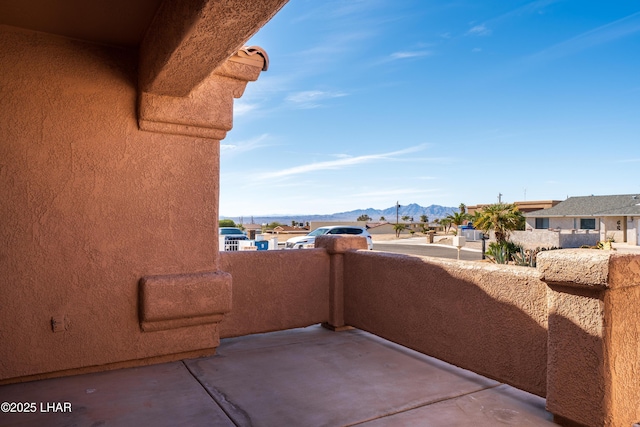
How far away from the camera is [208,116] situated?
15.2ft

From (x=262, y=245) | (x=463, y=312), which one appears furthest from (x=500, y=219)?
(x=463, y=312)

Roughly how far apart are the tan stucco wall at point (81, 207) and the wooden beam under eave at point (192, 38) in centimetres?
58

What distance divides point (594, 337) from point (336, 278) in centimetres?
353

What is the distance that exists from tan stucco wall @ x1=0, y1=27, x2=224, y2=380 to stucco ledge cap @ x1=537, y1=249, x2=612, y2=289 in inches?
138

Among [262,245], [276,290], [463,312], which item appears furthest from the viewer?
[262,245]

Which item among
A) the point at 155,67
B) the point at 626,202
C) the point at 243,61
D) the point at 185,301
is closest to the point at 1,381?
the point at 185,301

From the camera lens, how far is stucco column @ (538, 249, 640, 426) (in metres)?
2.82

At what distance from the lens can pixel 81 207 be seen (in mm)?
4105

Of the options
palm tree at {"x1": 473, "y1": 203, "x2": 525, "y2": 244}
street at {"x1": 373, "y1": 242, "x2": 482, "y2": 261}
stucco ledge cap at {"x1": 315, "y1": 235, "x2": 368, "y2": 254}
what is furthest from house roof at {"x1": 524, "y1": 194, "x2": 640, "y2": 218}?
stucco ledge cap at {"x1": 315, "y1": 235, "x2": 368, "y2": 254}

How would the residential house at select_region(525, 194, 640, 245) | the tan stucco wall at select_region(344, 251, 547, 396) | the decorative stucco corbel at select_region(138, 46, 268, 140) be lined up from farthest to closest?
the residential house at select_region(525, 194, 640, 245) < the decorative stucco corbel at select_region(138, 46, 268, 140) < the tan stucco wall at select_region(344, 251, 547, 396)

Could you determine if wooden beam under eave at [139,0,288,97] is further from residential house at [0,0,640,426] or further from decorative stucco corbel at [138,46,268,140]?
decorative stucco corbel at [138,46,268,140]

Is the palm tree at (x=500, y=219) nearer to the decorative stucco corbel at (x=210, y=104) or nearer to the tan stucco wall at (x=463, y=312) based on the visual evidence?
the tan stucco wall at (x=463, y=312)

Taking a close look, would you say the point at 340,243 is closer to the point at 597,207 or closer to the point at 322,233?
the point at 322,233

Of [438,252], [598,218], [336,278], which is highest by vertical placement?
[598,218]
